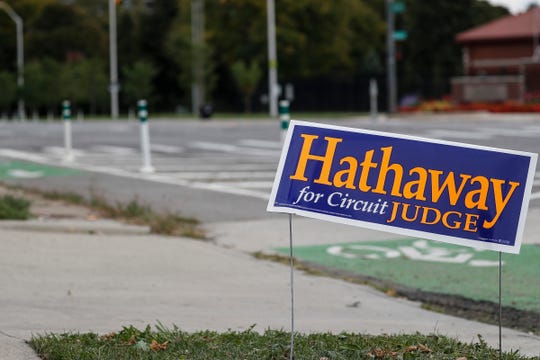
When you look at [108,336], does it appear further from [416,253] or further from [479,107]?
[479,107]

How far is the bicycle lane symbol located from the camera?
9.58m

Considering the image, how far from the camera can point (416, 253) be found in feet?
32.8

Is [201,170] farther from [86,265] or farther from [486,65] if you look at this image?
[486,65]

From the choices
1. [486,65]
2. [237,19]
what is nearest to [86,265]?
[486,65]

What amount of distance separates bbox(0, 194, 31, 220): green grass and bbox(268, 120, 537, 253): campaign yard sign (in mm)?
6003

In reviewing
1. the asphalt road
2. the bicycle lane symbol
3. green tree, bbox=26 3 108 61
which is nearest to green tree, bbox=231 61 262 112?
green tree, bbox=26 3 108 61

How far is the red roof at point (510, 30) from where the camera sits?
58031 mm

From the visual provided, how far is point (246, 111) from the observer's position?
2469 inches

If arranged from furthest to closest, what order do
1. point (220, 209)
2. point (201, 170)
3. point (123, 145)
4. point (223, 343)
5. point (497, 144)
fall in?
point (123, 145)
point (497, 144)
point (201, 170)
point (220, 209)
point (223, 343)

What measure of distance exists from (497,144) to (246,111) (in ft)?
131

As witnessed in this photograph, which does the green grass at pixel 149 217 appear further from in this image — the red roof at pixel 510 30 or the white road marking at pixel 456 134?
the red roof at pixel 510 30

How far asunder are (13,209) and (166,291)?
3.54m

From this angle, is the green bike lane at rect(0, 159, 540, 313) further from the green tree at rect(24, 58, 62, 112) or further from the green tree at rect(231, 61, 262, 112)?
the green tree at rect(24, 58, 62, 112)

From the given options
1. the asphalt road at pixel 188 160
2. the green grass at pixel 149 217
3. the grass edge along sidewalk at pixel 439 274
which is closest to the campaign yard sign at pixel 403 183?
the grass edge along sidewalk at pixel 439 274
